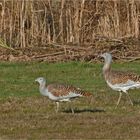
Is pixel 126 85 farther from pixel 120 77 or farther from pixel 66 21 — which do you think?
pixel 66 21

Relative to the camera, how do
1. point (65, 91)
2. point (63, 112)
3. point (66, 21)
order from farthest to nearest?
point (66, 21) → point (63, 112) → point (65, 91)

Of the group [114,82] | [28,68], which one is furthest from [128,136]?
[28,68]

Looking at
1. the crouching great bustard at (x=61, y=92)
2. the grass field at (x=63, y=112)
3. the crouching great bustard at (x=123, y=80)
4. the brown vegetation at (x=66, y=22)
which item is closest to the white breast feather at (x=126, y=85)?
the crouching great bustard at (x=123, y=80)

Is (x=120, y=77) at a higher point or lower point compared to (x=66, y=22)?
lower

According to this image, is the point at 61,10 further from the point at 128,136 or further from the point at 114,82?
the point at 128,136

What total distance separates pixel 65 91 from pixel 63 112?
1.49 feet

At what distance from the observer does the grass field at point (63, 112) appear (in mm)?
10992

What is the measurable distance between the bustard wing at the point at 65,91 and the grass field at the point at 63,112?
0.33 m

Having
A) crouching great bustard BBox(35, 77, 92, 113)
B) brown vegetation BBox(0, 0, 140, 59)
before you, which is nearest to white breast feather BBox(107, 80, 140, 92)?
crouching great bustard BBox(35, 77, 92, 113)

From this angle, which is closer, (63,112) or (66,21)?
(63,112)

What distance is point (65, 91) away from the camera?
1270 cm

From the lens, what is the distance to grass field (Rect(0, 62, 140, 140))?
11.0m

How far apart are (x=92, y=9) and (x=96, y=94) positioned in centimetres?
855

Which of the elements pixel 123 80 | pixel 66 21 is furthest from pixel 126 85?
pixel 66 21
